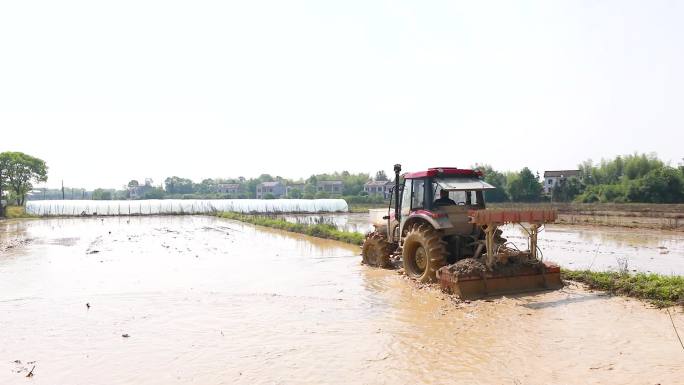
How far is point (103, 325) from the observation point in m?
6.33

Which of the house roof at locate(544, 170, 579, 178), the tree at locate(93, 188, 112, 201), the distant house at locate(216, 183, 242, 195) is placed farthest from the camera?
the distant house at locate(216, 183, 242, 195)

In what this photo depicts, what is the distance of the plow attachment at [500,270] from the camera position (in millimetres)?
7141

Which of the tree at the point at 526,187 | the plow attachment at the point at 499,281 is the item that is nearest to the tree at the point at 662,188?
the tree at the point at 526,187

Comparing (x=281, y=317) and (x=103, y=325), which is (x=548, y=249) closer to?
(x=281, y=317)

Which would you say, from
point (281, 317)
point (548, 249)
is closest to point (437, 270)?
point (281, 317)

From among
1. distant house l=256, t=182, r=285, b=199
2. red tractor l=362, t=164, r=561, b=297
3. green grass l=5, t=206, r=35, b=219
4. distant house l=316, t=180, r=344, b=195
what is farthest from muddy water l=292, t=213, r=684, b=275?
distant house l=256, t=182, r=285, b=199

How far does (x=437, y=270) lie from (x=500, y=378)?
3.63 meters

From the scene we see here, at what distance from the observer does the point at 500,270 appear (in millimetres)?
7535

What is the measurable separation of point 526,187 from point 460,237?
1902 inches

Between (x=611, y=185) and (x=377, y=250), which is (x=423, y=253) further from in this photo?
(x=611, y=185)

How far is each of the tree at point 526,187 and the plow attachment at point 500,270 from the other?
159ft

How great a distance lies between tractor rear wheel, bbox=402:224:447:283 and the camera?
26.5 feet

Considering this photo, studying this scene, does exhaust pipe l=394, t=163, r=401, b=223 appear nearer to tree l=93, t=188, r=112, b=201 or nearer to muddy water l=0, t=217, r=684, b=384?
muddy water l=0, t=217, r=684, b=384

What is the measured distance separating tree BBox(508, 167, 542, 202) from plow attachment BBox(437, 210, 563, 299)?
48.5 m
